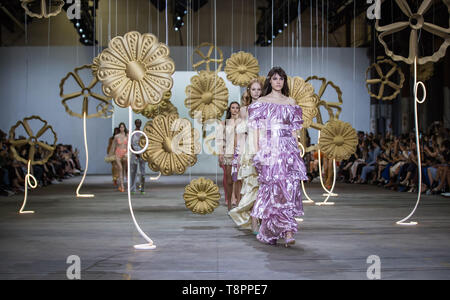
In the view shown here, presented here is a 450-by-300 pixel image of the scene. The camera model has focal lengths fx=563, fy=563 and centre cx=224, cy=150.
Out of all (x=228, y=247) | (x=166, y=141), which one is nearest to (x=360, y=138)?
(x=166, y=141)

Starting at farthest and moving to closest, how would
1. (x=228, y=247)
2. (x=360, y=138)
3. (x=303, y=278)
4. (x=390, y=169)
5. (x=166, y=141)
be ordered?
(x=360, y=138) → (x=390, y=169) → (x=166, y=141) → (x=228, y=247) → (x=303, y=278)

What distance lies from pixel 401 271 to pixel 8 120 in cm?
1707

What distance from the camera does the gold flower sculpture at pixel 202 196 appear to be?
6684mm

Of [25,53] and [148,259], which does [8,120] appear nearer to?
[25,53]

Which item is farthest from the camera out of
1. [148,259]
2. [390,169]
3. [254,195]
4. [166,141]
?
[390,169]

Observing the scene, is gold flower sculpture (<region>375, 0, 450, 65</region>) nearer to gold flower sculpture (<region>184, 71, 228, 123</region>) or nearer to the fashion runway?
the fashion runway

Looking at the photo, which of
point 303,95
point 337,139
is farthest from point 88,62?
point 303,95

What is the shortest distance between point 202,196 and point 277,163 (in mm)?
1874

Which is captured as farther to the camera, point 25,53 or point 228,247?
point 25,53

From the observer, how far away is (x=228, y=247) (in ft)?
16.0

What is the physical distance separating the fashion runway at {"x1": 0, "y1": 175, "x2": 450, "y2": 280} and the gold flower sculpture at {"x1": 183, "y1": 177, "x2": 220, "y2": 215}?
0.18m

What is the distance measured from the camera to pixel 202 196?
6699 millimetres

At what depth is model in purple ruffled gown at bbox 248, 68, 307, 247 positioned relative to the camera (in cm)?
499

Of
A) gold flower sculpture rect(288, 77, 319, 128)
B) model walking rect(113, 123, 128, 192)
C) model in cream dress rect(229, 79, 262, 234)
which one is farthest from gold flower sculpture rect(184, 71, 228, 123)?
model walking rect(113, 123, 128, 192)
